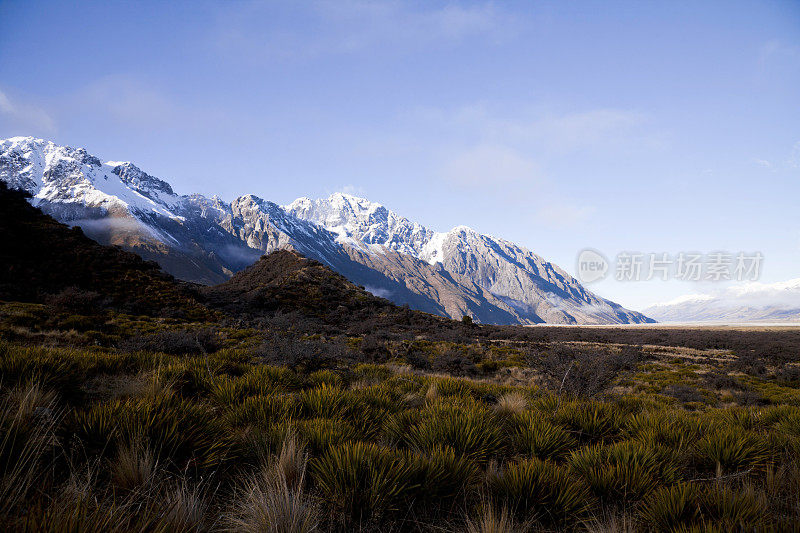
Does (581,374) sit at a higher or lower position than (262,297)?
higher

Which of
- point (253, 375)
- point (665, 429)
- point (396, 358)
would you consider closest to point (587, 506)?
point (665, 429)

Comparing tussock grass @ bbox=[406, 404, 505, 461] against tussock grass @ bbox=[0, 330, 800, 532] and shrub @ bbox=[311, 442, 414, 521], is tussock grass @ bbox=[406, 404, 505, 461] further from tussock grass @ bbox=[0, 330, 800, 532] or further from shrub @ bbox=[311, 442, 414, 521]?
shrub @ bbox=[311, 442, 414, 521]

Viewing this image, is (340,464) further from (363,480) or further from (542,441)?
(542,441)

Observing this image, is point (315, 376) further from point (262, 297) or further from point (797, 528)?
point (262, 297)

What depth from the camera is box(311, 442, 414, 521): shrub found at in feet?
7.23

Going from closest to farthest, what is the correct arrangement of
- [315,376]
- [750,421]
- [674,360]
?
[750,421] < [315,376] < [674,360]

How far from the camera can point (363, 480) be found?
2.32 m

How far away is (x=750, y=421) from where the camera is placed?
5359 millimetres

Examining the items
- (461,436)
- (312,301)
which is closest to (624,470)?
(461,436)

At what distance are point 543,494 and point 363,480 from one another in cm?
133

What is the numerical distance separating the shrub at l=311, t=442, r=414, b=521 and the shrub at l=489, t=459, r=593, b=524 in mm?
764

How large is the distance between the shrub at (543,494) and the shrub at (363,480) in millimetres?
764

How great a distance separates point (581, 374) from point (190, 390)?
752 centimetres

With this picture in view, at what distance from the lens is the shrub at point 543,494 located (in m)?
2.39
